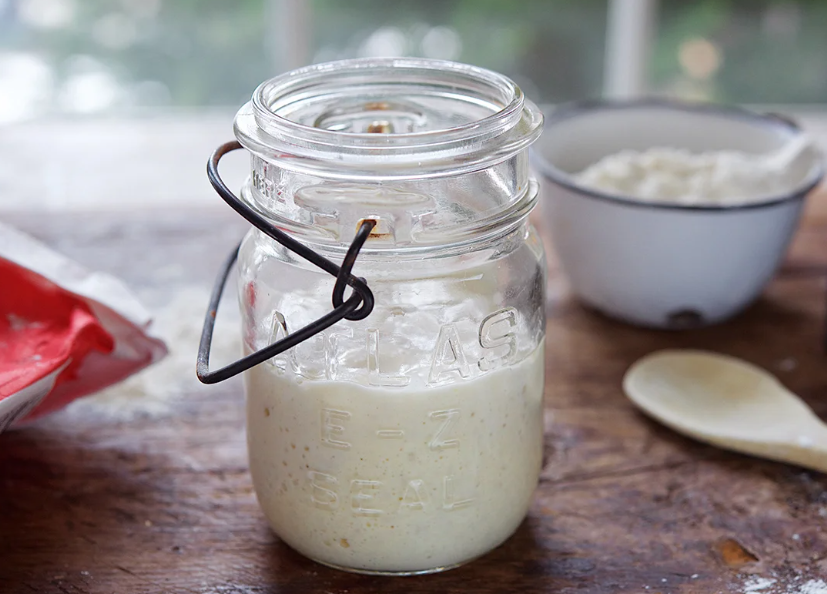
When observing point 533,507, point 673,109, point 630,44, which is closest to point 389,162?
point 533,507

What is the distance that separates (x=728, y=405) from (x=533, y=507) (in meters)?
0.24

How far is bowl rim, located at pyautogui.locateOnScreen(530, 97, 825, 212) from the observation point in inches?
36.6

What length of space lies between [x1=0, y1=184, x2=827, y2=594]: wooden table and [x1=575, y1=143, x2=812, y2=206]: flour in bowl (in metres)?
0.16

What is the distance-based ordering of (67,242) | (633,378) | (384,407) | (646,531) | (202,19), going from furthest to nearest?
(202,19) → (67,242) → (633,378) → (646,531) → (384,407)

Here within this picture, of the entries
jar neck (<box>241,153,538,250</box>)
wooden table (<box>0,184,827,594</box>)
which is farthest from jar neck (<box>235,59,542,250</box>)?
wooden table (<box>0,184,827,594</box>)

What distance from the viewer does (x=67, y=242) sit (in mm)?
1146

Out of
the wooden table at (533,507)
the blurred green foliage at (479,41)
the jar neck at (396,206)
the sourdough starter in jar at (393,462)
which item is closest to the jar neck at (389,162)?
the jar neck at (396,206)

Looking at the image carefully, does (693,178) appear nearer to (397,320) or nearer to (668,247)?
(668,247)

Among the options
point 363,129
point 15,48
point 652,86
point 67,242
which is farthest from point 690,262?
point 15,48

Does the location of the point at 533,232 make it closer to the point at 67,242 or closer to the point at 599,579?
the point at 599,579

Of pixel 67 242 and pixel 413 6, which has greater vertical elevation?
pixel 413 6

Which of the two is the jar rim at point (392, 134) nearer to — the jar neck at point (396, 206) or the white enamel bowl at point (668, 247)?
the jar neck at point (396, 206)

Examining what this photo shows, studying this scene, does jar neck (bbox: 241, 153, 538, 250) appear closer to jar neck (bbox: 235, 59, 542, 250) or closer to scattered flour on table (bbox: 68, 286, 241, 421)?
jar neck (bbox: 235, 59, 542, 250)

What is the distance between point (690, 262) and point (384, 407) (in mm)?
496
